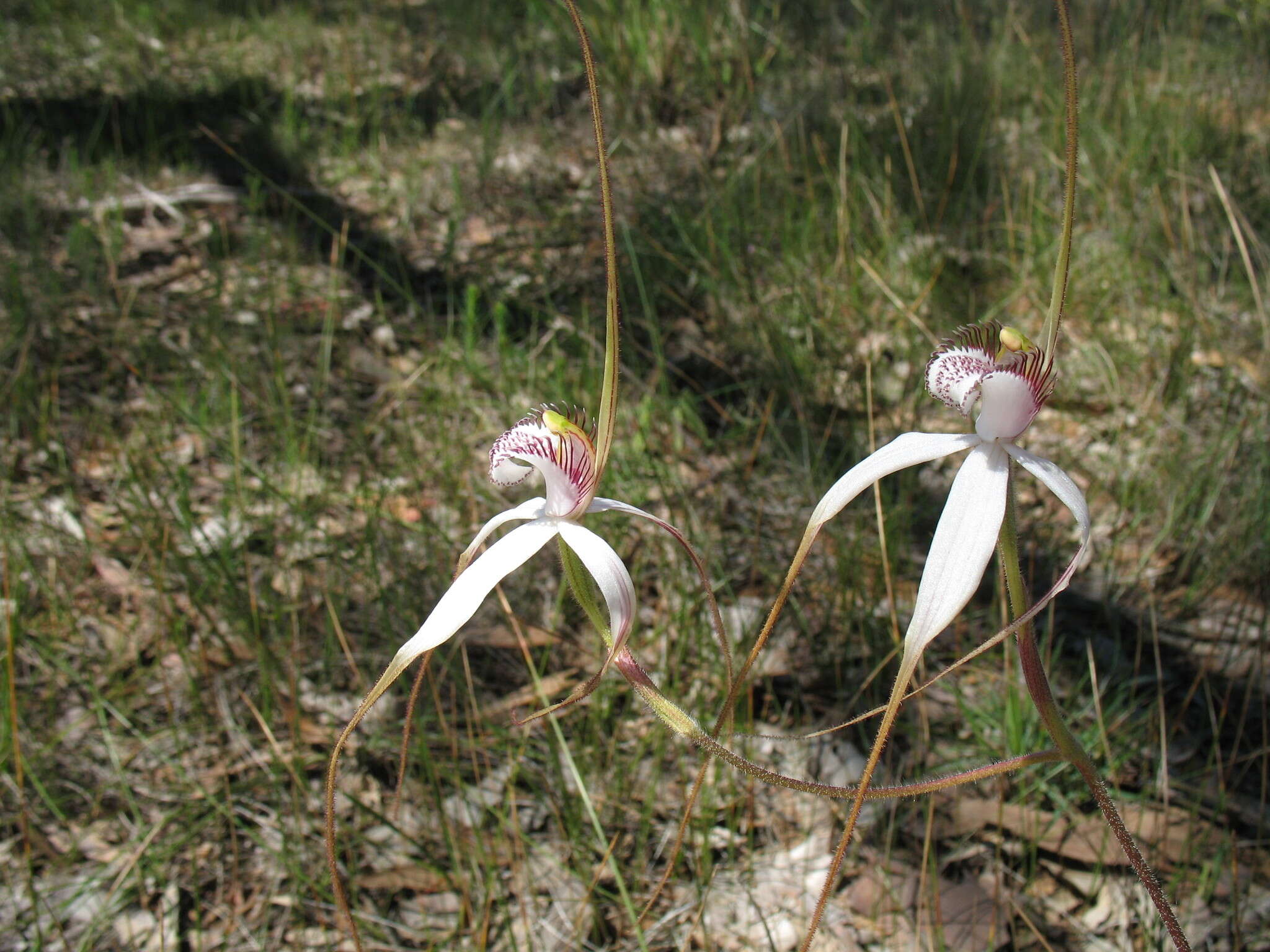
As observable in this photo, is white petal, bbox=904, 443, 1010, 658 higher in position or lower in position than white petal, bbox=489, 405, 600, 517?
higher

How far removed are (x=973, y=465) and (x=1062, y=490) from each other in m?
0.07

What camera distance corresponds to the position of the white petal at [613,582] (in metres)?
0.80

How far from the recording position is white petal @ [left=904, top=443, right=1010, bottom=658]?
73 centimetres

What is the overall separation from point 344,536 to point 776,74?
A: 2.35m

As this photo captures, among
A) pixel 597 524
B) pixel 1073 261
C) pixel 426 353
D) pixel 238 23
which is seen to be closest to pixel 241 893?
pixel 597 524

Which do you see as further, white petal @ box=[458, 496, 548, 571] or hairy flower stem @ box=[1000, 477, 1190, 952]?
white petal @ box=[458, 496, 548, 571]

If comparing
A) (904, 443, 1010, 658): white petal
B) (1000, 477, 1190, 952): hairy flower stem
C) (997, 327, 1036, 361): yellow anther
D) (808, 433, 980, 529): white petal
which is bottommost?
(1000, 477, 1190, 952): hairy flower stem

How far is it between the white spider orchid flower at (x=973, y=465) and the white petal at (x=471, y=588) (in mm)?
236

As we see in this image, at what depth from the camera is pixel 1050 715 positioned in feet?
2.69

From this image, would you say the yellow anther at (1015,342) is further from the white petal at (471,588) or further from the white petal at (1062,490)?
the white petal at (471,588)

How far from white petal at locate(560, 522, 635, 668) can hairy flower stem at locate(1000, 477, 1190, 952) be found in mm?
297

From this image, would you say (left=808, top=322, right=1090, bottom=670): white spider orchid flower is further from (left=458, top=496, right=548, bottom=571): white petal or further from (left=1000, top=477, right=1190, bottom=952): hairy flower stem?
(left=458, top=496, right=548, bottom=571): white petal

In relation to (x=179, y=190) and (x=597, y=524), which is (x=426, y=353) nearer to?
(x=597, y=524)

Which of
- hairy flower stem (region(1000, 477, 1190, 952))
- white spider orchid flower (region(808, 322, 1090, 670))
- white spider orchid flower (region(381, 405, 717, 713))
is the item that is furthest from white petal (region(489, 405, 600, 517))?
hairy flower stem (region(1000, 477, 1190, 952))
